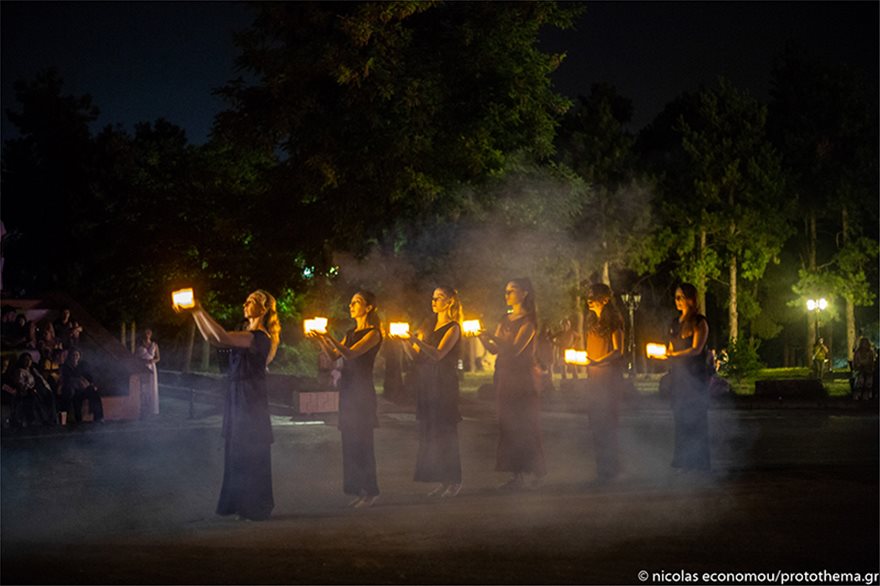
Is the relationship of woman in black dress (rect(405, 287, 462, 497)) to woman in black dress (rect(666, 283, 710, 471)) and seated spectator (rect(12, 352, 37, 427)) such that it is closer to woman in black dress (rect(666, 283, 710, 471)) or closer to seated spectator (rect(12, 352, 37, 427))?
woman in black dress (rect(666, 283, 710, 471))

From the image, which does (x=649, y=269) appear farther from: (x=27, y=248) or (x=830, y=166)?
(x=27, y=248)

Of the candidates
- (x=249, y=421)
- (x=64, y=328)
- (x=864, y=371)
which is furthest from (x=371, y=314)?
(x=864, y=371)

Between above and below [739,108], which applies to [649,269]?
below

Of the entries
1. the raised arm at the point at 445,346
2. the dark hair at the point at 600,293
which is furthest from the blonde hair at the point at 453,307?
the dark hair at the point at 600,293

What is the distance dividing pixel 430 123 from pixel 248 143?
4.95m

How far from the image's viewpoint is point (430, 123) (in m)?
28.6

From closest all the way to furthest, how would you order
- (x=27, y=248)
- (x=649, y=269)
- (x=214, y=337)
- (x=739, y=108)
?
(x=214, y=337), (x=739, y=108), (x=649, y=269), (x=27, y=248)

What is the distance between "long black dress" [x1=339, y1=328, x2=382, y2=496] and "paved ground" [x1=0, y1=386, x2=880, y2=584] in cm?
44

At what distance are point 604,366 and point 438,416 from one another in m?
2.17

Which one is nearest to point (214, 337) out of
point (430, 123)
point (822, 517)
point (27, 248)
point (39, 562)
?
point (39, 562)

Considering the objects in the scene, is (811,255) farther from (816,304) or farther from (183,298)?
(183,298)

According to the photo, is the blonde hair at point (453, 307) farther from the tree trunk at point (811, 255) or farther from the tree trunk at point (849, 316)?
the tree trunk at point (849, 316)

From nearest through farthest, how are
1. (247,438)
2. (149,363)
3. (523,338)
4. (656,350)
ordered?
(247,438) → (523,338) → (656,350) → (149,363)

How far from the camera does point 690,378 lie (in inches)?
506
